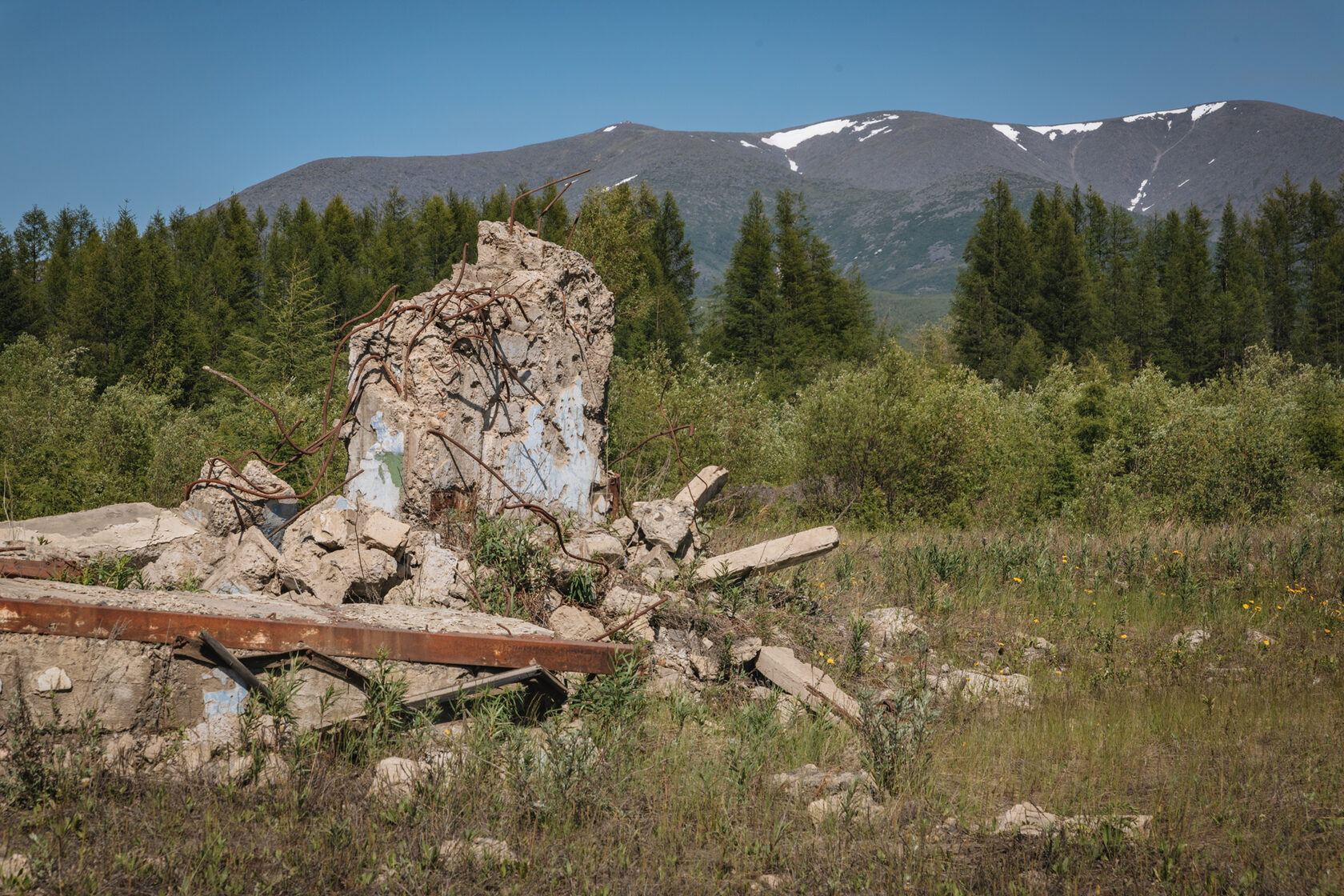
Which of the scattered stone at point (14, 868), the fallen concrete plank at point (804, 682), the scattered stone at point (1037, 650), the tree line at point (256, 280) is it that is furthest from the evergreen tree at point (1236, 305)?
the scattered stone at point (14, 868)

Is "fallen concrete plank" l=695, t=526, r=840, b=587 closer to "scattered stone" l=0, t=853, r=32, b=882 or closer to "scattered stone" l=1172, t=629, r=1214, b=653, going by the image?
"scattered stone" l=1172, t=629, r=1214, b=653

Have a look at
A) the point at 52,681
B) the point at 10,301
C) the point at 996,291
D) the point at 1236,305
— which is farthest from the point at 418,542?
the point at 1236,305

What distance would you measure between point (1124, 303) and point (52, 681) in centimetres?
5755

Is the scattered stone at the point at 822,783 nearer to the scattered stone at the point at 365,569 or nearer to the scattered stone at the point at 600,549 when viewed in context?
the scattered stone at the point at 600,549

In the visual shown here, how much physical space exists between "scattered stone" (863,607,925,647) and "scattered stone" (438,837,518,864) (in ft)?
14.0

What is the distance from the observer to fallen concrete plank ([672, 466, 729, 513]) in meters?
7.80

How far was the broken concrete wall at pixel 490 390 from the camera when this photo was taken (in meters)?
6.34

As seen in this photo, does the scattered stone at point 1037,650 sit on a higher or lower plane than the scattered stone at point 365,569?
lower

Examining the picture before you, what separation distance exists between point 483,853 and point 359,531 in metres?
2.97

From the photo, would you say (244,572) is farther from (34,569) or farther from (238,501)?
(34,569)

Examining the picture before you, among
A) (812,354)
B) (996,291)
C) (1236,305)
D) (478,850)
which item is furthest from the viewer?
(996,291)

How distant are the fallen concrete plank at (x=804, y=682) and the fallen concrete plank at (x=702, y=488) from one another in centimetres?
211

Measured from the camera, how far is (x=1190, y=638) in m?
7.23

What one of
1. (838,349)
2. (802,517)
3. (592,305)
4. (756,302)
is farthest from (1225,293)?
(592,305)
